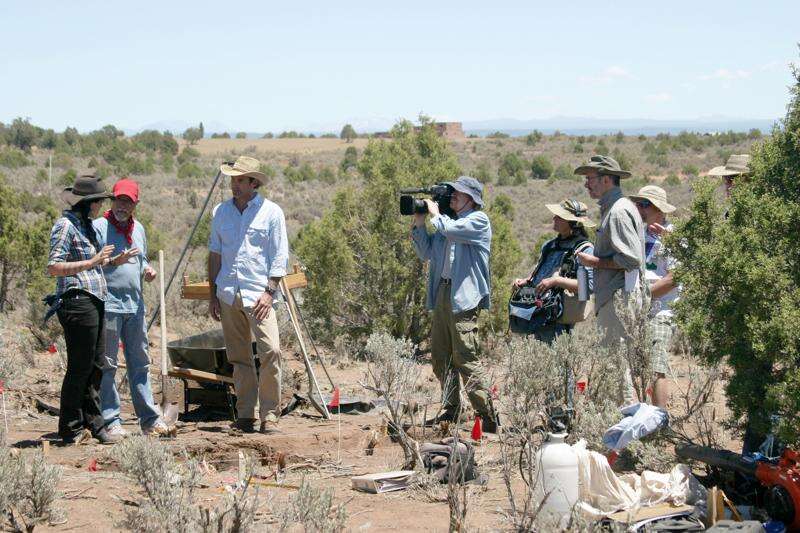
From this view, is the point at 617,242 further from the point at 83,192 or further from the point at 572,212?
the point at 83,192

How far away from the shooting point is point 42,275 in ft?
42.1

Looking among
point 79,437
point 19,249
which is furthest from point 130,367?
point 19,249

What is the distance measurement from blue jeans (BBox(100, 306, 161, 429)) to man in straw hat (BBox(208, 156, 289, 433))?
2.00ft

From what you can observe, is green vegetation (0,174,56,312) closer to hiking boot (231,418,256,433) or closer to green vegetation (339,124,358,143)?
hiking boot (231,418,256,433)

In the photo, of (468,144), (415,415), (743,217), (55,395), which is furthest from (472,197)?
(468,144)

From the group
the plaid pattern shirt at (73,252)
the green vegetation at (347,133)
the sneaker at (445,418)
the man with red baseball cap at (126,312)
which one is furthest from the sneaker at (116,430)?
the green vegetation at (347,133)

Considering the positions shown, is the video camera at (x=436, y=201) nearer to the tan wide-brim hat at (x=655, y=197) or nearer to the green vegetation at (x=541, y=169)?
the tan wide-brim hat at (x=655, y=197)

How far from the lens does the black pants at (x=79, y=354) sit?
666 cm

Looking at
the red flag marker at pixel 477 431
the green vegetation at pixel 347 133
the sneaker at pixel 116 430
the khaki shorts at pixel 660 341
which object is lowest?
the sneaker at pixel 116 430

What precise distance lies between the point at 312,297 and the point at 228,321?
4.39 metres

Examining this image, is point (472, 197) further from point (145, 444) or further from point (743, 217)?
point (145, 444)

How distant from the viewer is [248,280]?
280 inches

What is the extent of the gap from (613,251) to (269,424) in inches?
112

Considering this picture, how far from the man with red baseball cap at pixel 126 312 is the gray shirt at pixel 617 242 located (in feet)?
10.2
